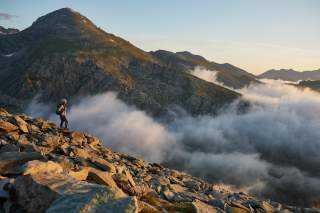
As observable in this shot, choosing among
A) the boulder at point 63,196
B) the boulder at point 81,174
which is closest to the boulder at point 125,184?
the boulder at point 81,174

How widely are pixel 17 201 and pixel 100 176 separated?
19.5ft

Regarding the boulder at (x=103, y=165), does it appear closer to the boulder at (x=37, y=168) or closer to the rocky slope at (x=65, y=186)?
the rocky slope at (x=65, y=186)

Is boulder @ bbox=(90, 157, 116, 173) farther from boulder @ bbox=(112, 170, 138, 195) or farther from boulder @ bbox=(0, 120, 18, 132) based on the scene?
boulder @ bbox=(0, 120, 18, 132)

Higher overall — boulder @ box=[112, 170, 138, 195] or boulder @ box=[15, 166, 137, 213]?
boulder @ box=[15, 166, 137, 213]

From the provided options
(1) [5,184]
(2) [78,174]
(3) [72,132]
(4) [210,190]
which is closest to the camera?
(1) [5,184]

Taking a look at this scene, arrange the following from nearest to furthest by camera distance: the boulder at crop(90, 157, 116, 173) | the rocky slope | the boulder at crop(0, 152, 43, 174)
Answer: the rocky slope → the boulder at crop(0, 152, 43, 174) → the boulder at crop(90, 157, 116, 173)

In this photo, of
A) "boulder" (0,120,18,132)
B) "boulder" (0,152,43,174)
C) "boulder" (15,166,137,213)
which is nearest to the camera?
"boulder" (15,166,137,213)

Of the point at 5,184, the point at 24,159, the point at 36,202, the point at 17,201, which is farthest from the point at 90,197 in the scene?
the point at 24,159

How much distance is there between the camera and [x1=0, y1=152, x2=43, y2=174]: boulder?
1704 cm

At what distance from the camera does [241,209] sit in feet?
85.7

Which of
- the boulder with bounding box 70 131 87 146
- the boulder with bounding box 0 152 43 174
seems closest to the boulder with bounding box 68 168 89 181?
the boulder with bounding box 0 152 43 174

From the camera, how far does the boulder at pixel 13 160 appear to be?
1704 centimetres

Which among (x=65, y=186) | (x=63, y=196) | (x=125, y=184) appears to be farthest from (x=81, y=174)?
(x=63, y=196)

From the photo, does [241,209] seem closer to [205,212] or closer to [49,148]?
[205,212]
